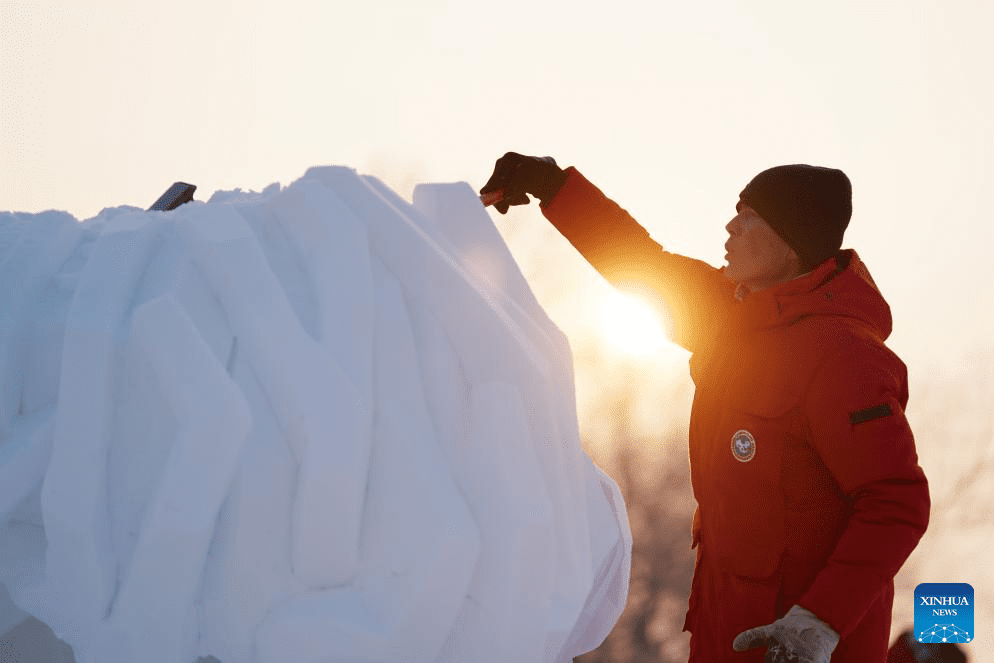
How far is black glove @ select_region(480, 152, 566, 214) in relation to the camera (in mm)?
3602

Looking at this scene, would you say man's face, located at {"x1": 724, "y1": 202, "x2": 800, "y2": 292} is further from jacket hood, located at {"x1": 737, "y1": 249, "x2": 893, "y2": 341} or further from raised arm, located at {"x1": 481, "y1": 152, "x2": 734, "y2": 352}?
raised arm, located at {"x1": 481, "y1": 152, "x2": 734, "y2": 352}

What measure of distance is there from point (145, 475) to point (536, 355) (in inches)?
44.4

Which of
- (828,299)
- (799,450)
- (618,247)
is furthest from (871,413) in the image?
(618,247)

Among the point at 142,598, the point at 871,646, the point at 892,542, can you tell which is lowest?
the point at 871,646

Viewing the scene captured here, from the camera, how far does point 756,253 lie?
309 centimetres

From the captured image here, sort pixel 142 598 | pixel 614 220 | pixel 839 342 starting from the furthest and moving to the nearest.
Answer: pixel 614 220
pixel 839 342
pixel 142 598

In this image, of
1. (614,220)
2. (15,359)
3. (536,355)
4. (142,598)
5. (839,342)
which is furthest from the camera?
(614,220)

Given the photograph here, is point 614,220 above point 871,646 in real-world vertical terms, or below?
above

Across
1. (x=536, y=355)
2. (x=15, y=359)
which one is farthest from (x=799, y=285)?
(x=15, y=359)

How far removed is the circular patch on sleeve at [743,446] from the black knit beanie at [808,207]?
2.10 ft

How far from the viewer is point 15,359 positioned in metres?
2.44

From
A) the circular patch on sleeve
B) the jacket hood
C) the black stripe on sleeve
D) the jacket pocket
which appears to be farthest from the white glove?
the jacket hood

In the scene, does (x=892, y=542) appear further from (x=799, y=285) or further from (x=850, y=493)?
(x=799, y=285)

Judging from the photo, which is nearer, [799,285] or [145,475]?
[145,475]
